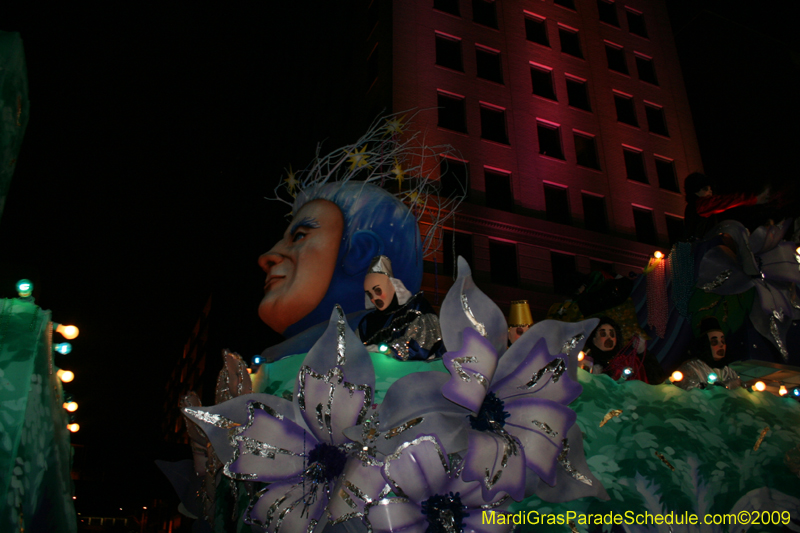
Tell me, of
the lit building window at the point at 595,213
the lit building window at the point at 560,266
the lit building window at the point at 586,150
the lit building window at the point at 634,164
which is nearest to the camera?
the lit building window at the point at 560,266

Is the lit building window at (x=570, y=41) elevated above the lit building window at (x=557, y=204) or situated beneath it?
elevated above

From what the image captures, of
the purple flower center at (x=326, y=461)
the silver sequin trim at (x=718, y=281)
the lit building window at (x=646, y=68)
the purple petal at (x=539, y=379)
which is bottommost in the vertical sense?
the purple flower center at (x=326, y=461)

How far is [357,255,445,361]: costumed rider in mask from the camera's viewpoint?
7.26 ft

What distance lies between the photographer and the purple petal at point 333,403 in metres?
1.50

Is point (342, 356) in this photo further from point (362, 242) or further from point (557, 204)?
point (557, 204)

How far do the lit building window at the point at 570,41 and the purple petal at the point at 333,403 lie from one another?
54.1 feet

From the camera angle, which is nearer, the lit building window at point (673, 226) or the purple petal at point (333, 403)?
the purple petal at point (333, 403)

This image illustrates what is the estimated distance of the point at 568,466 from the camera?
1.63 metres

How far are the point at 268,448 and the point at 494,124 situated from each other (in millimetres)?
13424

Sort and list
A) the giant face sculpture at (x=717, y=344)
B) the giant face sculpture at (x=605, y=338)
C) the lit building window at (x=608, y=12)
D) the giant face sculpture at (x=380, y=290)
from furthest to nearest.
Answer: the lit building window at (x=608, y=12) < the giant face sculpture at (x=605, y=338) < the giant face sculpture at (x=717, y=344) < the giant face sculpture at (x=380, y=290)

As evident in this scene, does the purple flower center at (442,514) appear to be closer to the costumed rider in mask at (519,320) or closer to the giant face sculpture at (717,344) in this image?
the costumed rider in mask at (519,320)

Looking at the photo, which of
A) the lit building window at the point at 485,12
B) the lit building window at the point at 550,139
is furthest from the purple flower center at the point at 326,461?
the lit building window at the point at 485,12

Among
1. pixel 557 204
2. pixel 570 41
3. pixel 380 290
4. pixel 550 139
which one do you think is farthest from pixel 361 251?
pixel 570 41


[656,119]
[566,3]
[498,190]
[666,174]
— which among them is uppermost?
[566,3]
